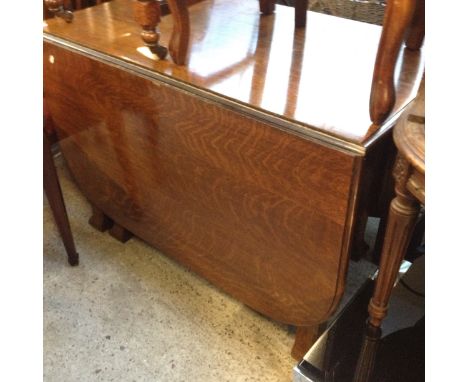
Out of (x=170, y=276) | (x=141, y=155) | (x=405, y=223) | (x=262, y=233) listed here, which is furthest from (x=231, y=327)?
(x=405, y=223)

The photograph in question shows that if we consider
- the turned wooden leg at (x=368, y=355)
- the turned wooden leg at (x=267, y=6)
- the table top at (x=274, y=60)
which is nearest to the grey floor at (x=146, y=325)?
the turned wooden leg at (x=368, y=355)

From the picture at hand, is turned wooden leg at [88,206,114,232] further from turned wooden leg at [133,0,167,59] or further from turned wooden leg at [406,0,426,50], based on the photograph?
turned wooden leg at [406,0,426,50]

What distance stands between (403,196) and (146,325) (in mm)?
827

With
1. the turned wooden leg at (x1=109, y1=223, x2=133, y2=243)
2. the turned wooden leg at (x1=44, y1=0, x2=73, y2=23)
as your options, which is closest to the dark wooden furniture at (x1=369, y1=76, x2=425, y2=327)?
the turned wooden leg at (x1=109, y1=223, x2=133, y2=243)

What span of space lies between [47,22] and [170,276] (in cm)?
83

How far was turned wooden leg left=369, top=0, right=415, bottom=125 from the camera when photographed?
677 millimetres

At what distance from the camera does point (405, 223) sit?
79cm

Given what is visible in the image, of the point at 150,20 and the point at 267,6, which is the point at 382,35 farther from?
the point at 267,6

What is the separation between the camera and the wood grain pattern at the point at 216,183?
0.89 metres

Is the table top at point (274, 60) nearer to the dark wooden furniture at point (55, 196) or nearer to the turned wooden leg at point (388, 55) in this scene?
the turned wooden leg at point (388, 55)

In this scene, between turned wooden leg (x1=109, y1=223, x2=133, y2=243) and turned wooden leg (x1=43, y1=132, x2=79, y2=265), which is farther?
turned wooden leg (x1=109, y1=223, x2=133, y2=243)

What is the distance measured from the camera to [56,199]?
135cm

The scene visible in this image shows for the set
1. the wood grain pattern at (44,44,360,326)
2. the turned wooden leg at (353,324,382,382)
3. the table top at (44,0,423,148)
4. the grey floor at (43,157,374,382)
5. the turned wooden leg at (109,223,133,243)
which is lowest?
the grey floor at (43,157,374,382)

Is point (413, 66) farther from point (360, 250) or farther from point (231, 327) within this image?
point (231, 327)
